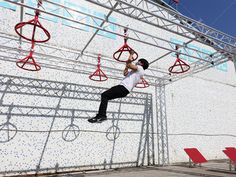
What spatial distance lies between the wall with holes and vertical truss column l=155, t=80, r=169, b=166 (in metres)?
0.23

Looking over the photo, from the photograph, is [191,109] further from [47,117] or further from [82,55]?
[47,117]

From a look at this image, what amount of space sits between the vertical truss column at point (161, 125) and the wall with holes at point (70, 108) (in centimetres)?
23

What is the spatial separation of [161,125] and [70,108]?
4.14 meters

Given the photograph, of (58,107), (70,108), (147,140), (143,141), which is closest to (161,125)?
(147,140)

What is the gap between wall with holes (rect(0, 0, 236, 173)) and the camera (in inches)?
241

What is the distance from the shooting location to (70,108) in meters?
6.97

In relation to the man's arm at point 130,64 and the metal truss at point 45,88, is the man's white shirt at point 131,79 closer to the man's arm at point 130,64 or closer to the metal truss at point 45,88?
the man's arm at point 130,64

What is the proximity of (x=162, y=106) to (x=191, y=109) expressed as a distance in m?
1.89

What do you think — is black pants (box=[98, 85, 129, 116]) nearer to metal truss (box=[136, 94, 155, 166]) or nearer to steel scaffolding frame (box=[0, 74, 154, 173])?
steel scaffolding frame (box=[0, 74, 154, 173])

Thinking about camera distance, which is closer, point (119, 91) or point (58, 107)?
point (119, 91)

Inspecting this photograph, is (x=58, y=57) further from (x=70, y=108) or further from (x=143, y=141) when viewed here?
(x=143, y=141)

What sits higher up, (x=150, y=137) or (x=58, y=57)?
(x=58, y=57)

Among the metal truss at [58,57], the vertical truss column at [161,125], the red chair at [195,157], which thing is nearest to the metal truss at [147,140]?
the vertical truss column at [161,125]

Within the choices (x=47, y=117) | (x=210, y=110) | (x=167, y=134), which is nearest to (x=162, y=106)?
(x=167, y=134)
